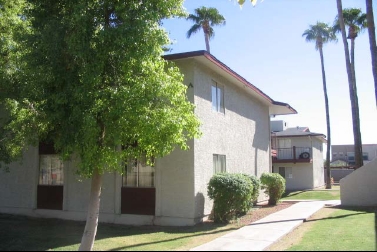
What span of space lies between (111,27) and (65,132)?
2.72 metres

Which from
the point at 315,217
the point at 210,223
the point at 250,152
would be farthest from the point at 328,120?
the point at 210,223

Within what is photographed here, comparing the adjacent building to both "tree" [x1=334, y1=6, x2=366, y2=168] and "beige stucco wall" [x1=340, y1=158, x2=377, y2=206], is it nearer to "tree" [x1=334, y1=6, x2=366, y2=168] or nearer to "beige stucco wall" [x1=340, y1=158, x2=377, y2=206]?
"tree" [x1=334, y1=6, x2=366, y2=168]

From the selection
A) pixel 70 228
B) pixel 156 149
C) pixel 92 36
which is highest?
pixel 92 36

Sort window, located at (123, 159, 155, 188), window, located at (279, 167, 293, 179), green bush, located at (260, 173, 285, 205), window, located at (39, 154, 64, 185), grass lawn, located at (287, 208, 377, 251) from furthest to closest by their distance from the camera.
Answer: window, located at (279, 167, 293, 179)
green bush, located at (260, 173, 285, 205)
window, located at (39, 154, 64, 185)
window, located at (123, 159, 155, 188)
grass lawn, located at (287, 208, 377, 251)

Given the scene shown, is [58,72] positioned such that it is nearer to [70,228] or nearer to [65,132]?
[65,132]

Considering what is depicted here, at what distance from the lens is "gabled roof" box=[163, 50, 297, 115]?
12.1 m

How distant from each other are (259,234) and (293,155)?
2370cm

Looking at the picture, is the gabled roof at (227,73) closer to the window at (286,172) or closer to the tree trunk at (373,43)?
the tree trunk at (373,43)

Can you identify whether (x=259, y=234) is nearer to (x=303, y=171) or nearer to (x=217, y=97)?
(x=217, y=97)

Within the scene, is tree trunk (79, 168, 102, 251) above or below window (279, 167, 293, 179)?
below

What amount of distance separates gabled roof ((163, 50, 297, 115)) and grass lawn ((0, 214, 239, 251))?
5.41 metres

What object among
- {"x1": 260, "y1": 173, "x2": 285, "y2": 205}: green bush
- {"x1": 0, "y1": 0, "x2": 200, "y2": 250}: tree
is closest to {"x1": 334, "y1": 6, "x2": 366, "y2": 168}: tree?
{"x1": 260, "y1": 173, "x2": 285, "y2": 205}: green bush

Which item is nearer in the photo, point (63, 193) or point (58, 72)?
point (58, 72)

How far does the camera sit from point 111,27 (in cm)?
901
